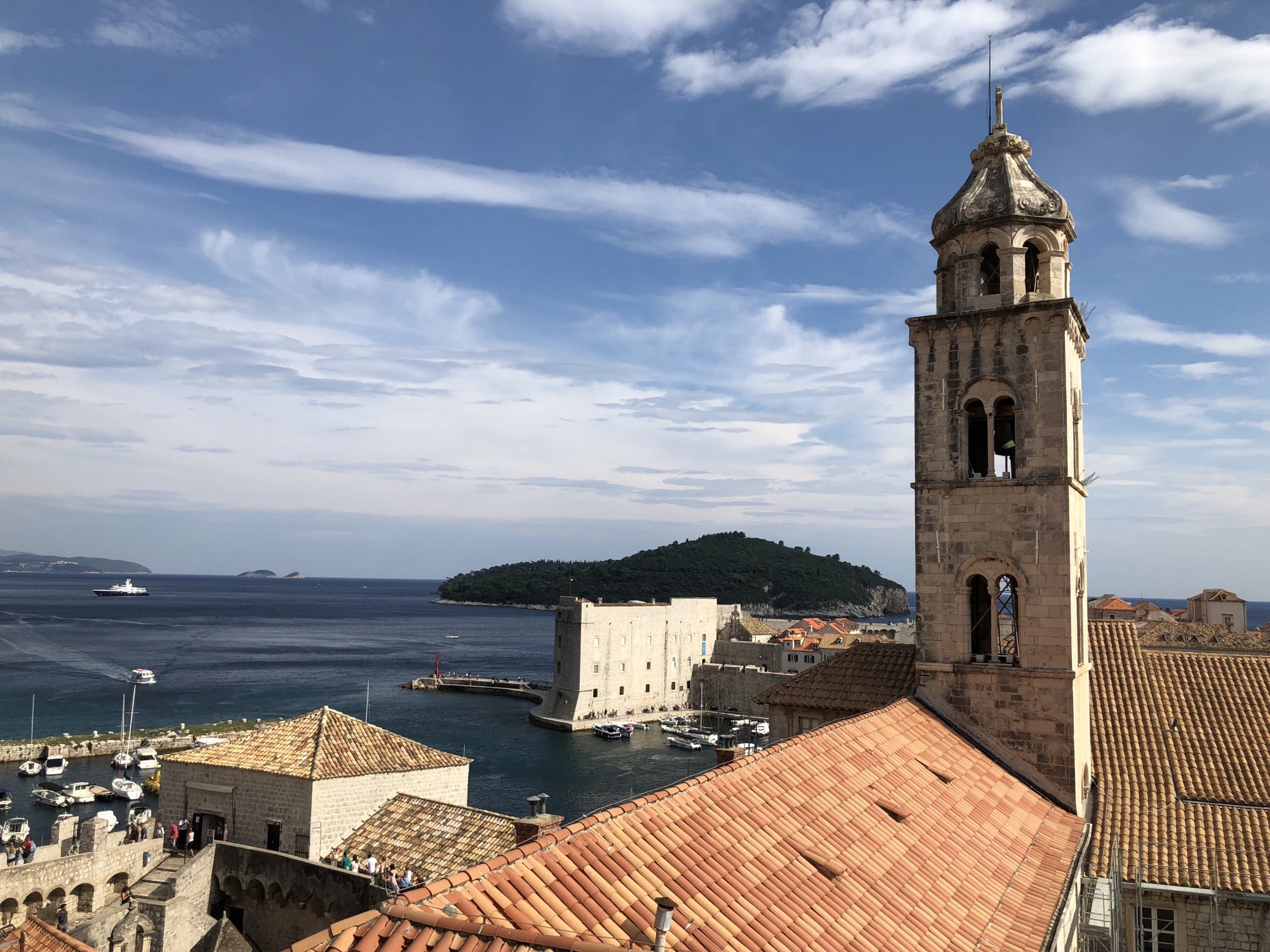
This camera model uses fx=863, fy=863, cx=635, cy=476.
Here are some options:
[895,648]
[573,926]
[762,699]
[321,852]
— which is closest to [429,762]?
[321,852]

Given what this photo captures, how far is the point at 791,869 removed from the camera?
7.69 metres

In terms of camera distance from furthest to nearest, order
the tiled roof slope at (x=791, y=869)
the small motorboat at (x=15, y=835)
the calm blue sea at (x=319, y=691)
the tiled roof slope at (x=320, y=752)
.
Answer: the calm blue sea at (x=319, y=691), the small motorboat at (x=15, y=835), the tiled roof slope at (x=320, y=752), the tiled roof slope at (x=791, y=869)

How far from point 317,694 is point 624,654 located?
101 ft

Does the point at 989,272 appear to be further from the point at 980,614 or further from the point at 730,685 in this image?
the point at 730,685

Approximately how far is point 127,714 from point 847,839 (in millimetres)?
74098

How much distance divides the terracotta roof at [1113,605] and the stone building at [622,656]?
49645 mm

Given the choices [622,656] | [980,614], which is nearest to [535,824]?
[980,614]

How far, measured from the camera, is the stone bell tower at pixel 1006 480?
13.9 meters

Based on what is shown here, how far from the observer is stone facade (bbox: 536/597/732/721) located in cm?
6600

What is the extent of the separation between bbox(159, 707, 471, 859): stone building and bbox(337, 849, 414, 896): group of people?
4.48 ft

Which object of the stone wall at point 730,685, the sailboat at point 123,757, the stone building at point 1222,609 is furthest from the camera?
the stone building at point 1222,609

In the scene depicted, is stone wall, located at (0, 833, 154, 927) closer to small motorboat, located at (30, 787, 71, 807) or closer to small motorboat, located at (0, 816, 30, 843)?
small motorboat, located at (0, 816, 30, 843)

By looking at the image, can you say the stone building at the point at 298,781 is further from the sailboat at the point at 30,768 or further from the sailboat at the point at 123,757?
the sailboat at the point at 30,768

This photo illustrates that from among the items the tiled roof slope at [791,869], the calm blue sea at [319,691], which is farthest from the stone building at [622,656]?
the tiled roof slope at [791,869]
